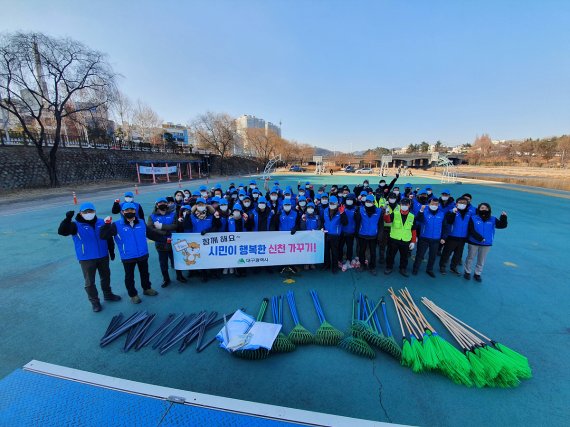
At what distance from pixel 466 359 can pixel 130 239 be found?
18.4 feet

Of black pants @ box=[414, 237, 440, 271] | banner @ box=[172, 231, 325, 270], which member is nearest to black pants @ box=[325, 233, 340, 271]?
banner @ box=[172, 231, 325, 270]

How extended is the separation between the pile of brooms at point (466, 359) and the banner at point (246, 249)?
8.26ft

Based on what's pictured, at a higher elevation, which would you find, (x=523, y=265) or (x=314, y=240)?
(x=314, y=240)

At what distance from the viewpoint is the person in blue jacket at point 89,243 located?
13.7ft

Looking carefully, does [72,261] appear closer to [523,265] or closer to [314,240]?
[314,240]

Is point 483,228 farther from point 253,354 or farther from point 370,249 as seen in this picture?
point 253,354

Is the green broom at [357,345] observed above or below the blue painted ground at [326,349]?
above

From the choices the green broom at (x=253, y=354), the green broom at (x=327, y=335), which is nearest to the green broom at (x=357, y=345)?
the green broom at (x=327, y=335)

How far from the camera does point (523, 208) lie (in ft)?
48.6

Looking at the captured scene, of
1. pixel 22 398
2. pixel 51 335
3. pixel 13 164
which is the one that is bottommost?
pixel 51 335

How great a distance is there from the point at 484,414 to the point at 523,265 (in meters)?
5.82

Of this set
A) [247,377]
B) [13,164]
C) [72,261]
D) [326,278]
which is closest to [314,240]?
[326,278]

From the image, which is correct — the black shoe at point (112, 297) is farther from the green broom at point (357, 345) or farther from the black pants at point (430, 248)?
the black pants at point (430, 248)

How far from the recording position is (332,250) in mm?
5773
